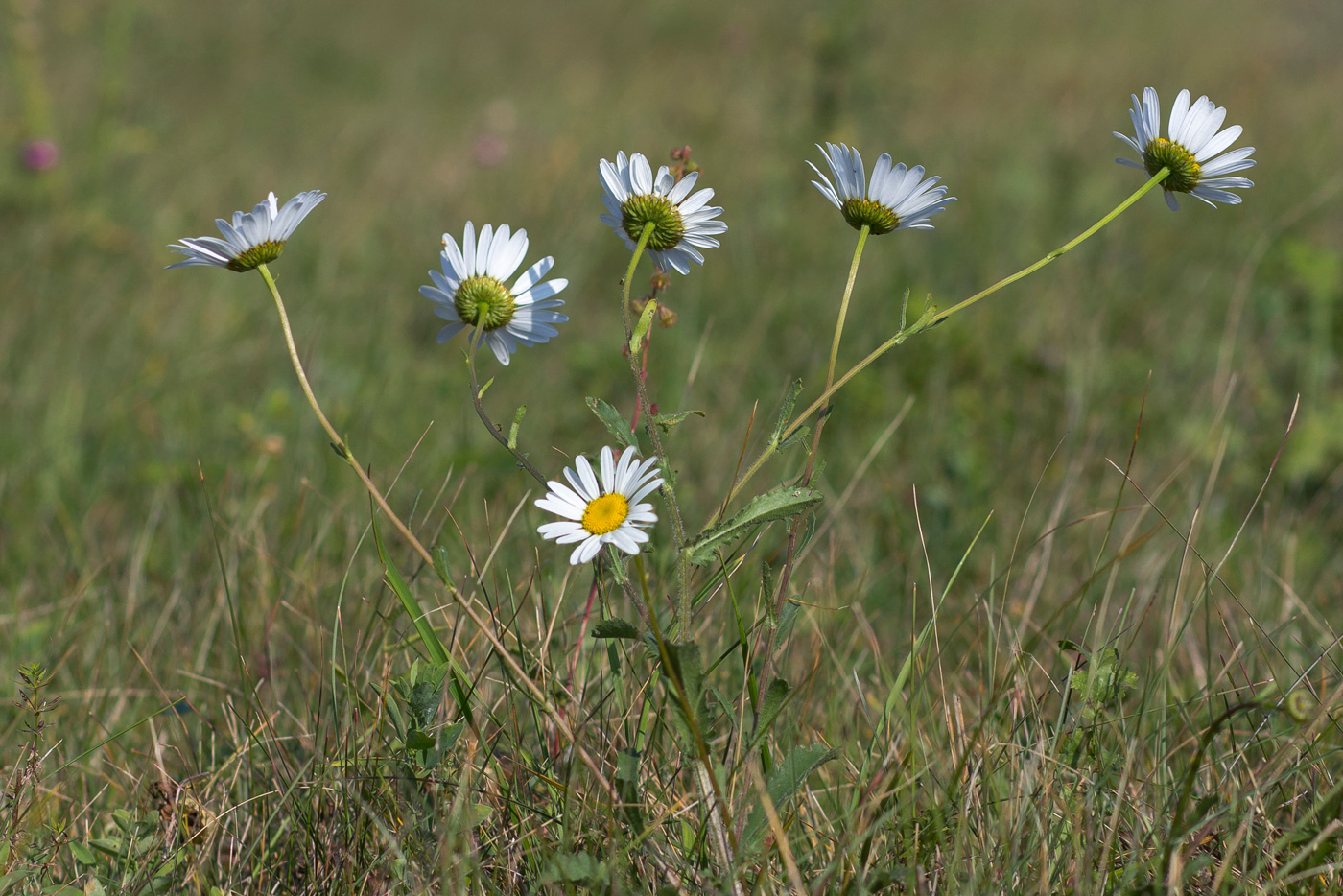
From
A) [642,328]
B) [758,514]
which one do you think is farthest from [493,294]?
[758,514]

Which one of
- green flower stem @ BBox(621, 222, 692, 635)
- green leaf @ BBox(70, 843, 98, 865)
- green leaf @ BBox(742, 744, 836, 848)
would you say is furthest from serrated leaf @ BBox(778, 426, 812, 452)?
green leaf @ BBox(70, 843, 98, 865)

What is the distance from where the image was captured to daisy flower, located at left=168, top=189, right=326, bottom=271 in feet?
3.34

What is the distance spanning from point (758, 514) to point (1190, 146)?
2.15ft

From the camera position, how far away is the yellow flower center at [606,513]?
105 cm

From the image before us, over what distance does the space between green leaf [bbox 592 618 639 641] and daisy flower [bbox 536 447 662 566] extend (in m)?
0.09

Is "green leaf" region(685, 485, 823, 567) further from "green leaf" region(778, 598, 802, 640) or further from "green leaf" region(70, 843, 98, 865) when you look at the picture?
"green leaf" region(70, 843, 98, 865)

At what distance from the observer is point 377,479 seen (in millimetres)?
2396

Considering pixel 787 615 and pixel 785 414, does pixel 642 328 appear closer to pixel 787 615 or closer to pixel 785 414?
pixel 785 414

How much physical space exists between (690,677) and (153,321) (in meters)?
3.18

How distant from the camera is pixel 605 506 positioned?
1.07 m

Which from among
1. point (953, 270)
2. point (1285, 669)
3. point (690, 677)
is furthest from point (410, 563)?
point (953, 270)

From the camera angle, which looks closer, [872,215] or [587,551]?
[587,551]

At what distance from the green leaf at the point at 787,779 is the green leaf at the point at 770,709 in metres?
0.04

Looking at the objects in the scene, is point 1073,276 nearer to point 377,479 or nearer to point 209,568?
point 377,479
